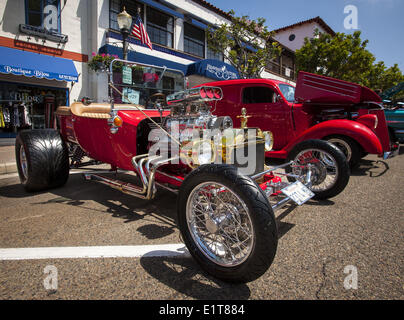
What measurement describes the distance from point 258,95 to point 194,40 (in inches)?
446

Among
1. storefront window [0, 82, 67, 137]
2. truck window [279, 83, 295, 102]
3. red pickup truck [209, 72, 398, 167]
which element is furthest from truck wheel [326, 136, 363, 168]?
storefront window [0, 82, 67, 137]

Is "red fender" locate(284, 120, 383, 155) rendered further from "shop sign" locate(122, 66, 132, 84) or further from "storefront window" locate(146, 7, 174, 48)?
"storefront window" locate(146, 7, 174, 48)

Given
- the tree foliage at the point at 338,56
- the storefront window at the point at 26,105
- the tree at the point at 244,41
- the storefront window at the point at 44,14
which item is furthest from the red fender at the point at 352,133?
the tree foliage at the point at 338,56

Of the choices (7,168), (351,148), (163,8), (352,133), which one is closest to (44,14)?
(163,8)

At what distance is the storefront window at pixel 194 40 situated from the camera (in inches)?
577

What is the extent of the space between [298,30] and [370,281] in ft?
106

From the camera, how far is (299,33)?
27.9 m

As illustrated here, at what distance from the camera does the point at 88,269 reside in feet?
5.71

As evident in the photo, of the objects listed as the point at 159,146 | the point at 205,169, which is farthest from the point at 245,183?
Result: the point at 159,146

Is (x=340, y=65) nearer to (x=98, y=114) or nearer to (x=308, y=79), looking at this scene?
(x=308, y=79)

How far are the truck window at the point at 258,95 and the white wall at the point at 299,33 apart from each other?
26.4m

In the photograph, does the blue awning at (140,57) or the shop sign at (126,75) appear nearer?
the shop sign at (126,75)

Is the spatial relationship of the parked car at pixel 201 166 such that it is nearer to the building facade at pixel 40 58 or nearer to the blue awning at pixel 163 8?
the building facade at pixel 40 58

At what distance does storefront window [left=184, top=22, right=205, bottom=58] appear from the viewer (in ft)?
48.1
